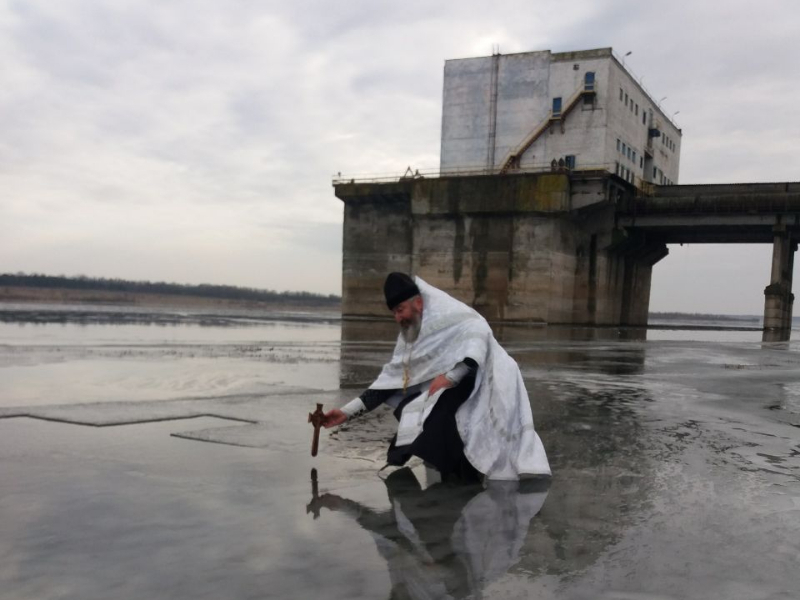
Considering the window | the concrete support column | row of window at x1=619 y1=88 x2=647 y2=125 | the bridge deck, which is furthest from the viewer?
row of window at x1=619 y1=88 x2=647 y2=125

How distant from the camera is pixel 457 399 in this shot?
408 centimetres

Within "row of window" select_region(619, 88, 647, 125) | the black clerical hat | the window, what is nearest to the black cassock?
the black clerical hat

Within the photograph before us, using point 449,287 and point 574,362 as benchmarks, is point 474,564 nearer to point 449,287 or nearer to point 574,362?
point 574,362

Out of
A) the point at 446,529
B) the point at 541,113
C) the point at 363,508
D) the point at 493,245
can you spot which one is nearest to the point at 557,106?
the point at 541,113

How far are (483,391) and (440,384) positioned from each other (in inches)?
12.1

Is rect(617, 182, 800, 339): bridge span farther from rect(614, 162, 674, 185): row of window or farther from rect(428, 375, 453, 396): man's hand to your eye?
rect(428, 375, 453, 396): man's hand

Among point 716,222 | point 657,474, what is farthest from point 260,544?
point 716,222

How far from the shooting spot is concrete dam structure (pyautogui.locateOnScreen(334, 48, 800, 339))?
117ft

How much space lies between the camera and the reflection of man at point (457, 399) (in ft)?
13.1

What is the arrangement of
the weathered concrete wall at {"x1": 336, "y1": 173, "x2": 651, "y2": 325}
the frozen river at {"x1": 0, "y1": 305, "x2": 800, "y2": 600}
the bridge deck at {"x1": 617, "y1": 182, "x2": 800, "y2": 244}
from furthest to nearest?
1. the bridge deck at {"x1": 617, "y1": 182, "x2": 800, "y2": 244}
2. the weathered concrete wall at {"x1": 336, "y1": 173, "x2": 651, "y2": 325}
3. the frozen river at {"x1": 0, "y1": 305, "x2": 800, "y2": 600}

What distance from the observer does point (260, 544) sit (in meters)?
2.86

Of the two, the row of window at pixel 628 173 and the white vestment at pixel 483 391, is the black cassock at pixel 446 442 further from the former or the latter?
→ the row of window at pixel 628 173

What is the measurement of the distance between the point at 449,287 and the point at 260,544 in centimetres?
3454

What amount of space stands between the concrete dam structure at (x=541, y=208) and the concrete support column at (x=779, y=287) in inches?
2.5
